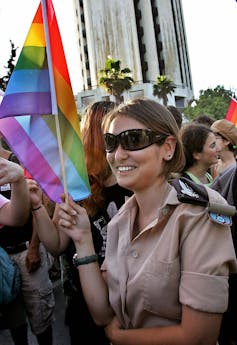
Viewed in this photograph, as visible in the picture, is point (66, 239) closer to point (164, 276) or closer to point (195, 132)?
point (164, 276)

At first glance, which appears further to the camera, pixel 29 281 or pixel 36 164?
pixel 29 281

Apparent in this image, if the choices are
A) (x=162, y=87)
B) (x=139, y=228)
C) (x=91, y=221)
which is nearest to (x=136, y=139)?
(x=139, y=228)

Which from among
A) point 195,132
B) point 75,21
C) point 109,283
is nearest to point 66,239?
point 109,283

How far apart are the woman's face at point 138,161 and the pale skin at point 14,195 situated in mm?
625

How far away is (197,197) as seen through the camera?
4.62ft

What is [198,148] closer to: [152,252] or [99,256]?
[99,256]

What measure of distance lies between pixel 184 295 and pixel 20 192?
1.13 meters

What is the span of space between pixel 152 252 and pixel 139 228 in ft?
0.81

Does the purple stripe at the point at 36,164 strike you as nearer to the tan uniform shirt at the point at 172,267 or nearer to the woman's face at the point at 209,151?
the tan uniform shirt at the point at 172,267

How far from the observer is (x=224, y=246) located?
1307mm

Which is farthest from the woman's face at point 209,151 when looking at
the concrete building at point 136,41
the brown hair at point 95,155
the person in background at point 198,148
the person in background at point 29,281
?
the concrete building at point 136,41

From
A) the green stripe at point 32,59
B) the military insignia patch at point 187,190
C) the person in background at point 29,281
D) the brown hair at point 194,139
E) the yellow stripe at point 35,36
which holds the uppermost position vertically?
the yellow stripe at point 35,36

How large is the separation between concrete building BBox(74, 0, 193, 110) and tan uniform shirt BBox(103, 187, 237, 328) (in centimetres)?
6391

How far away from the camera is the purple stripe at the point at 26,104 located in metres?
1.83
